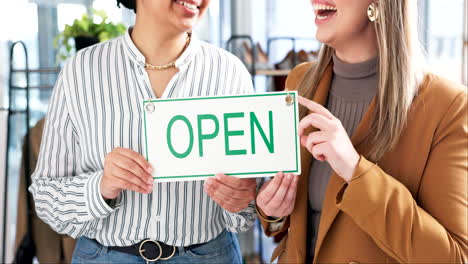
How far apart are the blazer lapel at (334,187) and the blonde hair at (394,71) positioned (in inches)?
0.5

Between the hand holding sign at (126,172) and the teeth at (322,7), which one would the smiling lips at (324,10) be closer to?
the teeth at (322,7)

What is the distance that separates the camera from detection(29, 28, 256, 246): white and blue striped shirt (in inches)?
56.2

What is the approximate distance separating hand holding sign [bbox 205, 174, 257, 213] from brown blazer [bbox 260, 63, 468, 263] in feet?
0.69

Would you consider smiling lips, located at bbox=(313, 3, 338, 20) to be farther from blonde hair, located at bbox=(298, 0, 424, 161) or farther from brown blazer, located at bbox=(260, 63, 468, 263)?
brown blazer, located at bbox=(260, 63, 468, 263)

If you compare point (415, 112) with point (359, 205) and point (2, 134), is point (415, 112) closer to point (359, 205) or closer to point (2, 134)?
point (359, 205)

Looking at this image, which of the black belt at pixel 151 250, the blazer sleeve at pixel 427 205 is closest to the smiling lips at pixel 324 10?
the blazer sleeve at pixel 427 205

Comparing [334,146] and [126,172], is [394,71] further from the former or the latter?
[126,172]

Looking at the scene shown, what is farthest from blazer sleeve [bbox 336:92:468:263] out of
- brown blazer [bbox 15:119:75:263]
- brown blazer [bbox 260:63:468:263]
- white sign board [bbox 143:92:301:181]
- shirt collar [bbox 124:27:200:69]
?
brown blazer [bbox 15:119:75:263]

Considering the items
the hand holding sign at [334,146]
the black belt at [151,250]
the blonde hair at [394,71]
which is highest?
the blonde hair at [394,71]

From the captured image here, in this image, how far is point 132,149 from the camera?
145 cm

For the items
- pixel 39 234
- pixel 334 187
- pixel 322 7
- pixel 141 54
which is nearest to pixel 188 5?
pixel 141 54

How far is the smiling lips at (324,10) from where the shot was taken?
1295 mm

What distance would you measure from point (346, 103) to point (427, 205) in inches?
12.6

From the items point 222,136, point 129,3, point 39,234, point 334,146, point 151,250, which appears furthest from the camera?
point 39,234
